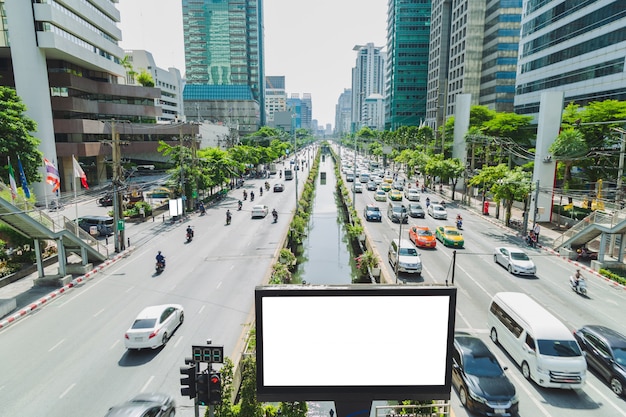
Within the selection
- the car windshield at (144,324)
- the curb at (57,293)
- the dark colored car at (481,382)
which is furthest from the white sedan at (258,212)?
the dark colored car at (481,382)

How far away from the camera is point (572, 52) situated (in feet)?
191

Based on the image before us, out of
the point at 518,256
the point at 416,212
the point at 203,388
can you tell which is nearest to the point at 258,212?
the point at 416,212

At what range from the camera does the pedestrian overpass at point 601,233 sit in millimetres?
28188

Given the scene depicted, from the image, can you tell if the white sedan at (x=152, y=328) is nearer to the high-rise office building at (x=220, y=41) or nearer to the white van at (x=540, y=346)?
the white van at (x=540, y=346)

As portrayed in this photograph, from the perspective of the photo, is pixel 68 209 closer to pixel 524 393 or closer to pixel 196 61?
pixel 524 393

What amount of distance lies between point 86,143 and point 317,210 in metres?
37.5

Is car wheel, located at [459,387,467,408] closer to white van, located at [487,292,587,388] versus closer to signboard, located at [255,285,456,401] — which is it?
white van, located at [487,292,587,388]

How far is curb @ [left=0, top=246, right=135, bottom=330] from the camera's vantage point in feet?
65.6

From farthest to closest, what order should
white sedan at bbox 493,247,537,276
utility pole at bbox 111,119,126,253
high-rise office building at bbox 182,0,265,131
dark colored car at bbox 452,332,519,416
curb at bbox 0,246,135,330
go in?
1. high-rise office building at bbox 182,0,265,131
2. utility pole at bbox 111,119,126,253
3. white sedan at bbox 493,247,537,276
4. curb at bbox 0,246,135,330
5. dark colored car at bbox 452,332,519,416

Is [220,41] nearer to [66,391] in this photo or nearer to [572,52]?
[572,52]

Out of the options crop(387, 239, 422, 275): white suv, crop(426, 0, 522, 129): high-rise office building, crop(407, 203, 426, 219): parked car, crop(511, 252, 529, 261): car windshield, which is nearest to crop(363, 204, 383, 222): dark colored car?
crop(407, 203, 426, 219): parked car

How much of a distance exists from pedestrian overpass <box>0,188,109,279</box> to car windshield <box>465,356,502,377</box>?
70.5 feet

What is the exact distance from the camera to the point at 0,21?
167 feet

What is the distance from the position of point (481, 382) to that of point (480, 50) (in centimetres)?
10958
